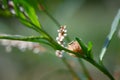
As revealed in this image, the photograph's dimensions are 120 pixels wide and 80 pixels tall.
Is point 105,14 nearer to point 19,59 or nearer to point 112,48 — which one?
point 19,59

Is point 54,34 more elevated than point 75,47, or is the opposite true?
point 75,47

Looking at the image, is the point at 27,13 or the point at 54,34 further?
the point at 54,34

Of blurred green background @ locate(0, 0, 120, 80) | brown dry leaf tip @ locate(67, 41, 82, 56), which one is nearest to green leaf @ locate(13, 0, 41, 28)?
brown dry leaf tip @ locate(67, 41, 82, 56)

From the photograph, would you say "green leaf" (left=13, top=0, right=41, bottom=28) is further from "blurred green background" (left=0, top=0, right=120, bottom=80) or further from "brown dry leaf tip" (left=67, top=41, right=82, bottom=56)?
"blurred green background" (left=0, top=0, right=120, bottom=80)

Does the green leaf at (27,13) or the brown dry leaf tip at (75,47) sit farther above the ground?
the green leaf at (27,13)

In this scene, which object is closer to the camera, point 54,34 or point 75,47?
point 75,47

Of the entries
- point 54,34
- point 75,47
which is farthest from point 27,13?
point 54,34

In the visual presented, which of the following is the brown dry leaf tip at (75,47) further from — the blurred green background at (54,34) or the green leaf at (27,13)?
the blurred green background at (54,34)

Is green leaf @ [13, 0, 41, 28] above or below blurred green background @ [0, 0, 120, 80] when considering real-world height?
above

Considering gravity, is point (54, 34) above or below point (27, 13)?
below

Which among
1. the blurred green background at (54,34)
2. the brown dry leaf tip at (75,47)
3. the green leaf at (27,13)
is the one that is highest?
the green leaf at (27,13)

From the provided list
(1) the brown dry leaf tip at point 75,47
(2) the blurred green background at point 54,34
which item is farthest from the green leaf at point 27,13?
(2) the blurred green background at point 54,34

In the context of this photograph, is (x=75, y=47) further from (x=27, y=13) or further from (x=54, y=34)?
(x=54, y=34)
